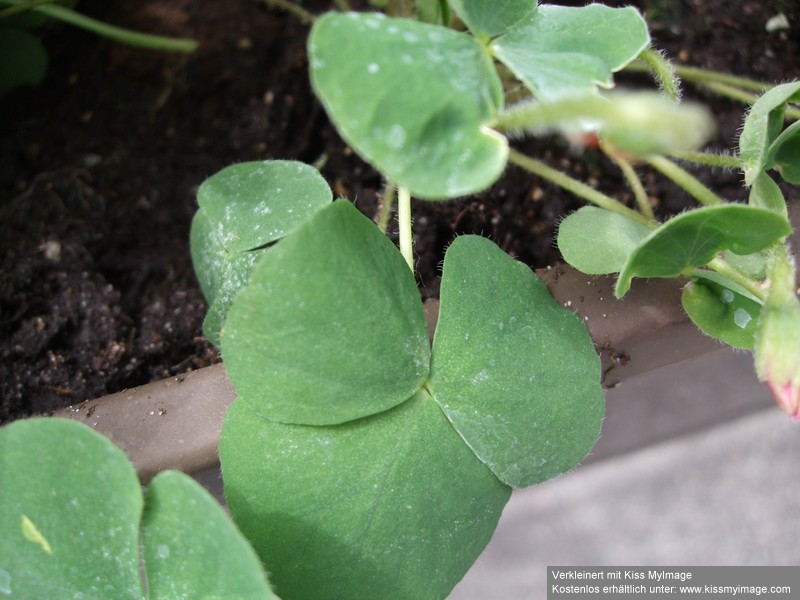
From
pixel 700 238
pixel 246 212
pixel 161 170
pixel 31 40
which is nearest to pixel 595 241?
pixel 700 238

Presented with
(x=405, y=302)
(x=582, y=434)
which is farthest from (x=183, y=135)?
(x=582, y=434)

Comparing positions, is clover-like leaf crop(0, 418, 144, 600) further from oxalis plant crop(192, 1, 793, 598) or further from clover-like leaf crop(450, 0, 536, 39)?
clover-like leaf crop(450, 0, 536, 39)

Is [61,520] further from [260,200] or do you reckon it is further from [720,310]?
[720,310]

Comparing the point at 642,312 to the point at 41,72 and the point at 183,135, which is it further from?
the point at 41,72

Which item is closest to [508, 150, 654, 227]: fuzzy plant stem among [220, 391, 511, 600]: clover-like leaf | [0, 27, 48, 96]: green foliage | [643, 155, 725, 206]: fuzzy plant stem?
[643, 155, 725, 206]: fuzzy plant stem

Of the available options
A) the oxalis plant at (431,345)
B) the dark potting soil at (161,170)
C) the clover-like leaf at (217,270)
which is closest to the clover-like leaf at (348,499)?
the oxalis plant at (431,345)

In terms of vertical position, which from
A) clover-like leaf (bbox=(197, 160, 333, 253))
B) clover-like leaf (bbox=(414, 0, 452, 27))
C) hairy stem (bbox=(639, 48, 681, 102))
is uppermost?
clover-like leaf (bbox=(414, 0, 452, 27))

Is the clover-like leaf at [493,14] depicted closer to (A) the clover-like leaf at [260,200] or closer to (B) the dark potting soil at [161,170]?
(A) the clover-like leaf at [260,200]
